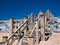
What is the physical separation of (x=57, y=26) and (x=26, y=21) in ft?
8.20

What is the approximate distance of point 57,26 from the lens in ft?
43.4

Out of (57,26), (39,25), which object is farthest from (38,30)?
(57,26)

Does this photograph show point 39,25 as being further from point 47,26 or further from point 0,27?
point 0,27

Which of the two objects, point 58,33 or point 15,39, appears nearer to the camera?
point 58,33

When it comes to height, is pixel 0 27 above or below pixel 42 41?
above

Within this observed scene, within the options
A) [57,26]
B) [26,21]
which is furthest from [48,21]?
[26,21]

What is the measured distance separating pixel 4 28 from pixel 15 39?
471 cm

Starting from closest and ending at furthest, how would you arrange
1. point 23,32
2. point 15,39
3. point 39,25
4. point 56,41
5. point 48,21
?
1. point 56,41
2. point 39,25
3. point 15,39
4. point 23,32
5. point 48,21

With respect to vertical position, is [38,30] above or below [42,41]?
above

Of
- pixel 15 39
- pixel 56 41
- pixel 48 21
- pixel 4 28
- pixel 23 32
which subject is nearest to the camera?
pixel 56 41

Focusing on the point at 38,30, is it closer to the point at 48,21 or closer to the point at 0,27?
the point at 48,21

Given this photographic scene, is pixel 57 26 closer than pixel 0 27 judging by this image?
Yes

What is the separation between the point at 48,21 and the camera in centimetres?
1386

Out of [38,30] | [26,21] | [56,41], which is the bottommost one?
[56,41]
